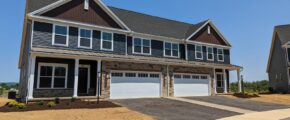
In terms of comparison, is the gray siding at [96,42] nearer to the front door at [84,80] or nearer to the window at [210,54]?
the front door at [84,80]

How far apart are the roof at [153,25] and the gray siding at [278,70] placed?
12.9 m

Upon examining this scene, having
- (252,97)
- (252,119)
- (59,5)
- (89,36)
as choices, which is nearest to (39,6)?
(59,5)

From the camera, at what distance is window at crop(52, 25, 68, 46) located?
1795 centimetres

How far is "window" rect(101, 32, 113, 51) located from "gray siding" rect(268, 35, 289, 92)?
78.1 ft

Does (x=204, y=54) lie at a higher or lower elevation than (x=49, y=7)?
lower

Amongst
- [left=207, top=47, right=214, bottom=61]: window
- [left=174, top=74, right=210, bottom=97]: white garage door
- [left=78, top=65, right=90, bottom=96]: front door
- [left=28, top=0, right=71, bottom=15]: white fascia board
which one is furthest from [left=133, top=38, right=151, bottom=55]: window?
[left=207, top=47, right=214, bottom=61]: window

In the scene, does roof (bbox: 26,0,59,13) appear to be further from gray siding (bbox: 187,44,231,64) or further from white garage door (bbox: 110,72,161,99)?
gray siding (bbox: 187,44,231,64)

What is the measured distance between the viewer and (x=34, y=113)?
11648 millimetres

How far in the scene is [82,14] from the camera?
19609 millimetres

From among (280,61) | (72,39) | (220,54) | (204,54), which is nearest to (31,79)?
(72,39)

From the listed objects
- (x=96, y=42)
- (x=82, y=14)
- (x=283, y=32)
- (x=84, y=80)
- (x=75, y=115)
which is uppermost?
(x=283, y=32)

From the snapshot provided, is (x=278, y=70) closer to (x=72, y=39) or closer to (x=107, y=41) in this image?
(x=107, y=41)

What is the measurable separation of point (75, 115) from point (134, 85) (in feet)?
28.9

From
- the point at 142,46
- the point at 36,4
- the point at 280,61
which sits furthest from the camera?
the point at 280,61
